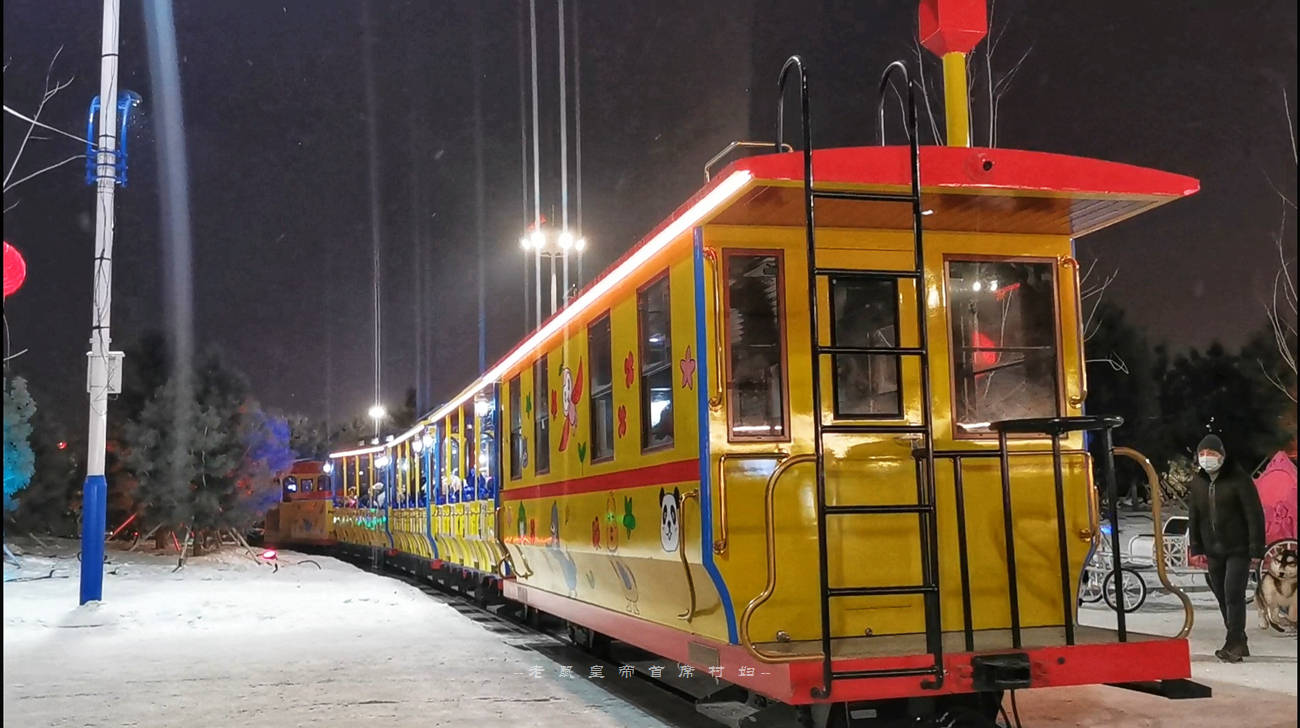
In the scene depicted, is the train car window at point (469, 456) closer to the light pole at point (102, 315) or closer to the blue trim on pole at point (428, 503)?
the blue trim on pole at point (428, 503)

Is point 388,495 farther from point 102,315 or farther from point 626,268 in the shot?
point 626,268

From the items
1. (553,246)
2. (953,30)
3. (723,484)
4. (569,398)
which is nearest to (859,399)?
(723,484)

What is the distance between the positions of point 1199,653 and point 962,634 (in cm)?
460

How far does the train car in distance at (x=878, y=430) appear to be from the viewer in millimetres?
5527

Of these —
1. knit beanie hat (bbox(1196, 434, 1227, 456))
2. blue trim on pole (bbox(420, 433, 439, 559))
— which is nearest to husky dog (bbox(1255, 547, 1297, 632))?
knit beanie hat (bbox(1196, 434, 1227, 456))

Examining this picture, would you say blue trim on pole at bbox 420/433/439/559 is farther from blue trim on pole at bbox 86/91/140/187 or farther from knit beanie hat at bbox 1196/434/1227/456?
knit beanie hat at bbox 1196/434/1227/456

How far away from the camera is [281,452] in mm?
34250

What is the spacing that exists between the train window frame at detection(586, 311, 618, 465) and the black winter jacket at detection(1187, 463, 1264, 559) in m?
5.01

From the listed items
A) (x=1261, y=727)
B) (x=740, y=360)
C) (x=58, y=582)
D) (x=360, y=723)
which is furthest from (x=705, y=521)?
(x=58, y=582)

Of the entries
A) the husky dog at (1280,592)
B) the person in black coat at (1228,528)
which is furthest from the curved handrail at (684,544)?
the husky dog at (1280,592)

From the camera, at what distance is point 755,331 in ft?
20.6

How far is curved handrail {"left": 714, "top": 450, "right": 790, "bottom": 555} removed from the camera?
575cm


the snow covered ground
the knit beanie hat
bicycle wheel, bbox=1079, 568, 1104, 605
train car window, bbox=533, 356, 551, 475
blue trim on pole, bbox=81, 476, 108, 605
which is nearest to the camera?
the snow covered ground

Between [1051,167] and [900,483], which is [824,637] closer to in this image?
[900,483]
